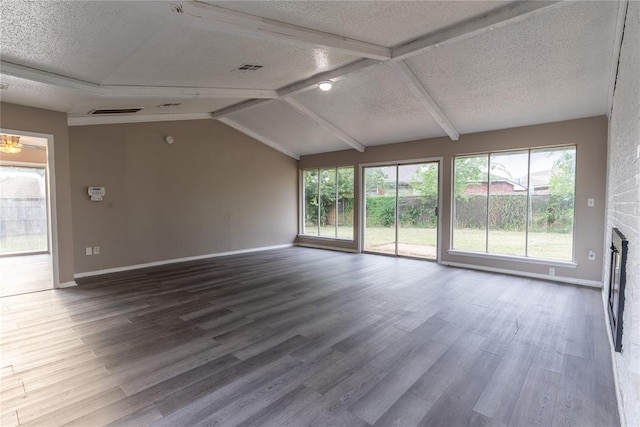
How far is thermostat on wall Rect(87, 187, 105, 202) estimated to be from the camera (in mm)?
5414

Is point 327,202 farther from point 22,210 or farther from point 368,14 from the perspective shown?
point 22,210

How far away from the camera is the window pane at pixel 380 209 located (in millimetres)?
7316

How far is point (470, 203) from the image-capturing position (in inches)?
239

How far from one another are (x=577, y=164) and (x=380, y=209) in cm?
379

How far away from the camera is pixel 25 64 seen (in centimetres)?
317

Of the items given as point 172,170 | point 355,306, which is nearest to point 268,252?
point 172,170

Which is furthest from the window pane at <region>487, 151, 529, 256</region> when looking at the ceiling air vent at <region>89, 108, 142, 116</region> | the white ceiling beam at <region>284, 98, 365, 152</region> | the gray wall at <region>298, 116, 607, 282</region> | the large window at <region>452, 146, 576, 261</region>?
the ceiling air vent at <region>89, 108, 142, 116</region>

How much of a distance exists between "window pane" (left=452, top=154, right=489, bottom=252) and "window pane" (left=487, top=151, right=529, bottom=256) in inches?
5.3

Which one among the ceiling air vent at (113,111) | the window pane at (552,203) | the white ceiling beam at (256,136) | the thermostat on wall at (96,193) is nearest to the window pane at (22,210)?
the thermostat on wall at (96,193)

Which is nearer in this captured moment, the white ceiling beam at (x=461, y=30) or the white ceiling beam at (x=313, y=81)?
the white ceiling beam at (x=461, y=30)

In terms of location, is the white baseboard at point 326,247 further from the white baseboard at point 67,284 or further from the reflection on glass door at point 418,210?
the white baseboard at point 67,284

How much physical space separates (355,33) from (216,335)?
3.45 meters

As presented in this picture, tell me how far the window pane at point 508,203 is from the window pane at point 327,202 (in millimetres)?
3882

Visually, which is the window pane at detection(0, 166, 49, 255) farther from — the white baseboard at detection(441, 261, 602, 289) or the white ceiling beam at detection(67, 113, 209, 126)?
the white baseboard at detection(441, 261, 602, 289)
